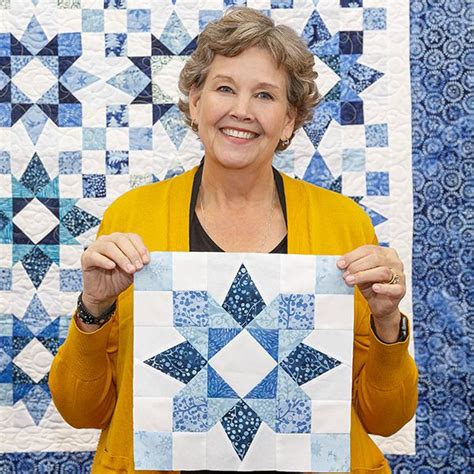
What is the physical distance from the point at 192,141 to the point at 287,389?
89 cm

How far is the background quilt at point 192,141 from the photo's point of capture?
1925mm

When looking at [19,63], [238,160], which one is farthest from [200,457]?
[19,63]

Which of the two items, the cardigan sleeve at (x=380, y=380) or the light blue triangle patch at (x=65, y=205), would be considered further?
the light blue triangle patch at (x=65, y=205)

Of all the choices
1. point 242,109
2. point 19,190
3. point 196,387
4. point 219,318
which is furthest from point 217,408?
point 19,190

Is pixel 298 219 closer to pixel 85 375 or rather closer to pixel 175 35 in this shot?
pixel 85 375

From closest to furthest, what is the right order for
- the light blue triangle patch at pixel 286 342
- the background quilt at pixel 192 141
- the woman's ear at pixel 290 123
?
the light blue triangle patch at pixel 286 342, the woman's ear at pixel 290 123, the background quilt at pixel 192 141

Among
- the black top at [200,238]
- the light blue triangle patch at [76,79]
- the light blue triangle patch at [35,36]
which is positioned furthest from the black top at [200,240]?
the light blue triangle patch at [35,36]

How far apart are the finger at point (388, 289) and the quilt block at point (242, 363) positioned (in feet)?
0.29

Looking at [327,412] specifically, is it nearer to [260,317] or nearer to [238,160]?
[260,317]

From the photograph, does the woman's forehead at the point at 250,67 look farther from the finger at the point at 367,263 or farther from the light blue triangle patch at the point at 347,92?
the light blue triangle patch at the point at 347,92

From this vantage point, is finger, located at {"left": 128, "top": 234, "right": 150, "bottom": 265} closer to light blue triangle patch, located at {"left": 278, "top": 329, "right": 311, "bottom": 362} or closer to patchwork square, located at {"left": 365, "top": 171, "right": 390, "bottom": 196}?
light blue triangle patch, located at {"left": 278, "top": 329, "right": 311, "bottom": 362}

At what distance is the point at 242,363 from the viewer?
126 centimetres

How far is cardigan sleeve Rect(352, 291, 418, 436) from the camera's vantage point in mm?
1246

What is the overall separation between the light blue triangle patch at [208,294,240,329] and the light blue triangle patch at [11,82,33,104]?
969 mm
